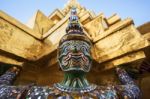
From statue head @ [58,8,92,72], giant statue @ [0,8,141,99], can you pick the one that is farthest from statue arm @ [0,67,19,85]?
statue head @ [58,8,92,72]

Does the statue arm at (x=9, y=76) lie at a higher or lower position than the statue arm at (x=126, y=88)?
higher

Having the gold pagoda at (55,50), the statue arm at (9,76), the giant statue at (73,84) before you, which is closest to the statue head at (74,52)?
the giant statue at (73,84)

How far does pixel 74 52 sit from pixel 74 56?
0.06 m

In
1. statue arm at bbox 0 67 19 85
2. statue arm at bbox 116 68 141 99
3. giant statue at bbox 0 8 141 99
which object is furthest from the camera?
statue arm at bbox 0 67 19 85

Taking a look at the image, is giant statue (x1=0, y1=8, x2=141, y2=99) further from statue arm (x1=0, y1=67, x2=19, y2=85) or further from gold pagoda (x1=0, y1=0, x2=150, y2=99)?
gold pagoda (x1=0, y1=0, x2=150, y2=99)

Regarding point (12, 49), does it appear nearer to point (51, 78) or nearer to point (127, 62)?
point (51, 78)

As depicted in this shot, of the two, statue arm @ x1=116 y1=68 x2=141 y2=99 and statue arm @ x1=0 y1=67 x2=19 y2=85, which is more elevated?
statue arm @ x1=0 y1=67 x2=19 y2=85

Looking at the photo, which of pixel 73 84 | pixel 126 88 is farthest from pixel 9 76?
pixel 126 88

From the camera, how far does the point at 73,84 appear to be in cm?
216

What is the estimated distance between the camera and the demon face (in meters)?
2.13

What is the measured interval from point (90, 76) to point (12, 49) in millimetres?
1253

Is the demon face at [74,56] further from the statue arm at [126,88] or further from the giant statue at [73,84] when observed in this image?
the statue arm at [126,88]

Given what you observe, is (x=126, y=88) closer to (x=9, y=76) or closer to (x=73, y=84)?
(x=73, y=84)

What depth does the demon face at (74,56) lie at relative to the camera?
2.13 metres
